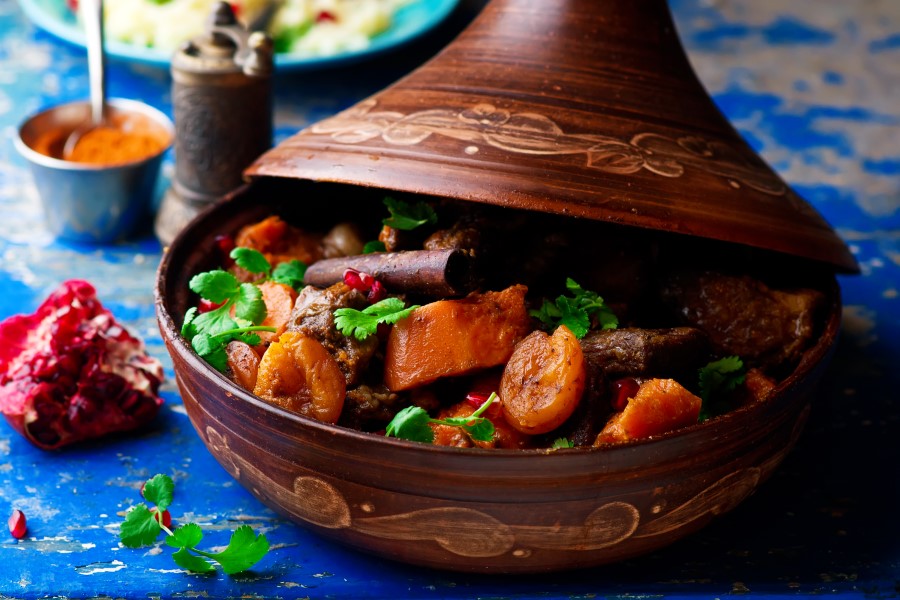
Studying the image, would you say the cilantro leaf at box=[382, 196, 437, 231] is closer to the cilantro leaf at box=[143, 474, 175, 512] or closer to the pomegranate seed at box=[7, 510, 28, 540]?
the cilantro leaf at box=[143, 474, 175, 512]

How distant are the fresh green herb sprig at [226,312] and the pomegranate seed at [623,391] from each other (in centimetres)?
76

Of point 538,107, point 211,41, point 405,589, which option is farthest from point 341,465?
point 211,41

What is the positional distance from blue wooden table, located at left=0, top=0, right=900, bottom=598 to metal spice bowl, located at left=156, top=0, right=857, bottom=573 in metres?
0.13

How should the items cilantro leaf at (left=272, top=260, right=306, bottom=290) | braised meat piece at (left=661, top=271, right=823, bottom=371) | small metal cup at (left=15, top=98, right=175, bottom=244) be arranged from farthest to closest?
small metal cup at (left=15, top=98, right=175, bottom=244) → cilantro leaf at (left=272, top=260, right=306, bottom=290) → braised meat piece at (left=661, top=271, right=823, bottom=371)

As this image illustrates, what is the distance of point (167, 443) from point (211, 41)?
1356mm

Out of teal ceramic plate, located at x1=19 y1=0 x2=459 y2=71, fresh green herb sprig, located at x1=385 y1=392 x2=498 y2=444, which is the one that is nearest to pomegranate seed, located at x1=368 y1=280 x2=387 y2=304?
fresh green herb sprig, located at x1=385 y1=392 x2=498 y2=444

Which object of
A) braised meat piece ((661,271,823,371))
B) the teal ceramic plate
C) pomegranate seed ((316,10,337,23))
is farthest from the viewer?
pomegranate seed ((316,10,337,23))

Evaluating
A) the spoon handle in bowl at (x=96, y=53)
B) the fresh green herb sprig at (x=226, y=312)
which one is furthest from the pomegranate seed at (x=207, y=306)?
the spoon handle in bowl at (x=96, y=53)

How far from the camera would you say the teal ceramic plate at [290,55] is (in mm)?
4211

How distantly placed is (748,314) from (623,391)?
0.50 metres

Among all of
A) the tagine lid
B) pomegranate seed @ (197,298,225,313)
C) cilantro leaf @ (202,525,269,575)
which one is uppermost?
the tagine lid

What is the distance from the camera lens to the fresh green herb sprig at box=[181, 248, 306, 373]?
82.7 inches

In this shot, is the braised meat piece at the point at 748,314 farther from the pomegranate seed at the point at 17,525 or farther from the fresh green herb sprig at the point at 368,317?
the pomegranate seed at the point at 17,525

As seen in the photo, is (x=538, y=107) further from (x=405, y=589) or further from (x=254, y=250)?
(x=405, y=589)
